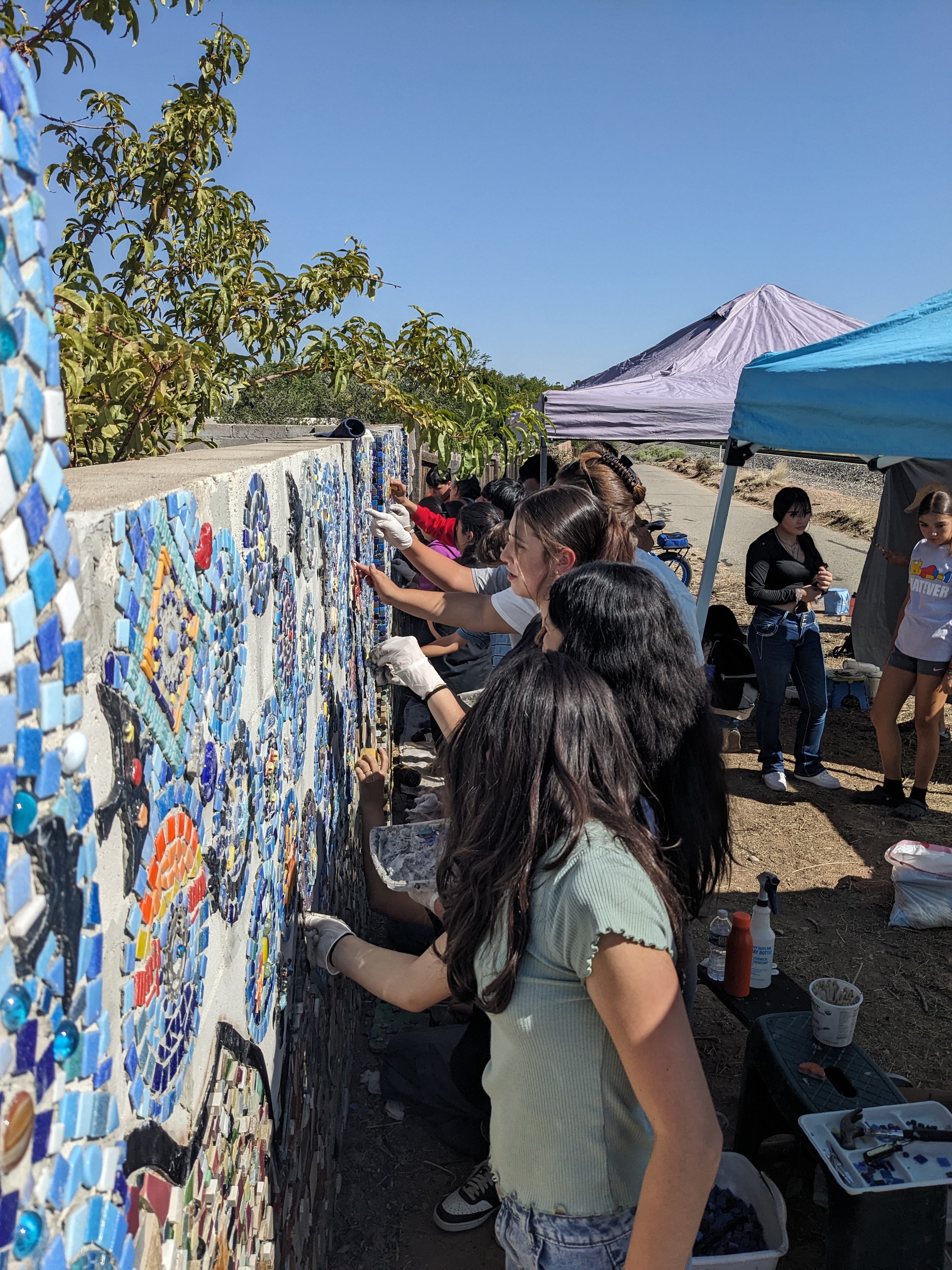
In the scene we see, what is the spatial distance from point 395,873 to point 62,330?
4.60 feet

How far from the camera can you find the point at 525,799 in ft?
4.24

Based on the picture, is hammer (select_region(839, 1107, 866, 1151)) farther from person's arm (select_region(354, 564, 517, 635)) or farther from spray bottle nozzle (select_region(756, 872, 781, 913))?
person's arm (select_region(354, 564, 517, 635))

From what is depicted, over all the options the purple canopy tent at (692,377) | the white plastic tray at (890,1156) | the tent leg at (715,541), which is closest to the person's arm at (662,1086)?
the white plastic tray at (890,1156)

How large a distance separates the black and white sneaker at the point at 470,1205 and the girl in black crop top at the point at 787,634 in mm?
3896

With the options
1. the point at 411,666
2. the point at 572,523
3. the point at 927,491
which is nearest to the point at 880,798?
the point at 927,491

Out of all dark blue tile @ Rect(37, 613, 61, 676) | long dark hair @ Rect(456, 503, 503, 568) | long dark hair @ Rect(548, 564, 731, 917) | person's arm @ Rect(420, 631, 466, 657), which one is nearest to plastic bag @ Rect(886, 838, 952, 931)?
person's arm @ Rect(420, 631, 466, 657)

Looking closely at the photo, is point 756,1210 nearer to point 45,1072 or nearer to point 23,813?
point 45,1072

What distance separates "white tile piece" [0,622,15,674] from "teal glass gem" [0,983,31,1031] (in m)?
0.21

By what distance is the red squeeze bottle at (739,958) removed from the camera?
2.93 meters

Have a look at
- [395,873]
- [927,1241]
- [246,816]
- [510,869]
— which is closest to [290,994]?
[395,873]

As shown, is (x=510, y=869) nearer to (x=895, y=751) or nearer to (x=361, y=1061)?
(x=361, y=1061)

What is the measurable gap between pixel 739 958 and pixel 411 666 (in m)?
1.48

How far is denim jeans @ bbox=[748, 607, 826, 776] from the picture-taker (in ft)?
19.2

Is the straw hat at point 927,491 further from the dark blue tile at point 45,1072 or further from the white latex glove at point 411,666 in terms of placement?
the dark blue tile at point 45,1072
